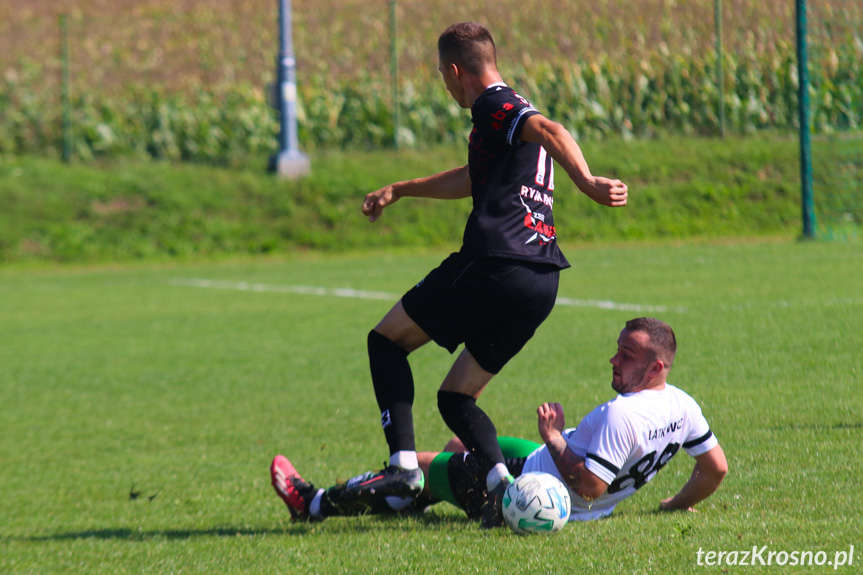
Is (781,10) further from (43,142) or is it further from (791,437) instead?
(791,437)

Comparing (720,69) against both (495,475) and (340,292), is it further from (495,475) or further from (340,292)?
(495,475)

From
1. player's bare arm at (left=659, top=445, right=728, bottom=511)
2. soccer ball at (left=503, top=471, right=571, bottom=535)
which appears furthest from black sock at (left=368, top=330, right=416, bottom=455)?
player's bare arm at (left=659, top=445, right=728, bottom=511)

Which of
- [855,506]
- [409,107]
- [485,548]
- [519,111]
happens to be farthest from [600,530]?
[409,107]

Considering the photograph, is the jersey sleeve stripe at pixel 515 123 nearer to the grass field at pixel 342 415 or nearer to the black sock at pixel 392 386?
the black sock at pixel 392 386

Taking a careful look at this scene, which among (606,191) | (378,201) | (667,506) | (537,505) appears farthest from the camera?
(378,201)

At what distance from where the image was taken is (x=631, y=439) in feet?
12.8

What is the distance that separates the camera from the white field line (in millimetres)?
10758

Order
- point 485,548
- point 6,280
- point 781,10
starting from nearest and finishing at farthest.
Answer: point 485,548, point 6,280, point 781,10

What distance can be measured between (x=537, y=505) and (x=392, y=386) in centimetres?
85

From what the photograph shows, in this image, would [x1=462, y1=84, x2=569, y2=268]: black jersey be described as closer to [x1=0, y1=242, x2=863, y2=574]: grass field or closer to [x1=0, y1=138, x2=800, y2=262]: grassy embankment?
[x1=0, y1=242, x2=863, y2=574]: grass field

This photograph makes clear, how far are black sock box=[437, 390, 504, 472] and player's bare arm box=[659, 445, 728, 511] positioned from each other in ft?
2.37

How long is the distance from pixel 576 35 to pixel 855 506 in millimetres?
22394

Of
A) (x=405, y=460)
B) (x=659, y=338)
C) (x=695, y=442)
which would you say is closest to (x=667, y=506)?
(x=695, y=442)

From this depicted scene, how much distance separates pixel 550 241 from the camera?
430 cm
